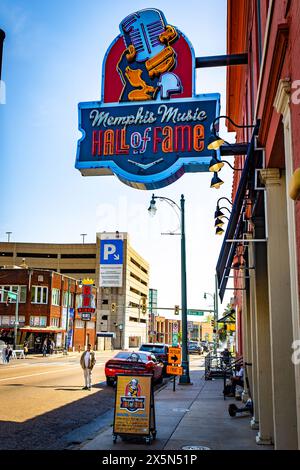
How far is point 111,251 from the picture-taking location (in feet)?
317

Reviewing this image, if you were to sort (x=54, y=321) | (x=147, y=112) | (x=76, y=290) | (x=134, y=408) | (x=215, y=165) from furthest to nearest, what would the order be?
(x=76, y=290) → (x=54, y=321) → (x=147, y=112) → (x=134, y=408) → (x=215, y=165)

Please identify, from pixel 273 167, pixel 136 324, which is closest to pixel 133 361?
pixel 273 167

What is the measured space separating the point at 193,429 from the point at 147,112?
657 cm

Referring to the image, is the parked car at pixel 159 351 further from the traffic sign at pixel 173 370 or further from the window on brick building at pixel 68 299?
the window on brick building at pixel 68 299

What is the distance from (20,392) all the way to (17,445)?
847 centimetres

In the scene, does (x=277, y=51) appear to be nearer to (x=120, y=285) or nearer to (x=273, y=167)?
(x=273, y=167)

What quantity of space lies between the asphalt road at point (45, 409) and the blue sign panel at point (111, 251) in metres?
73.2

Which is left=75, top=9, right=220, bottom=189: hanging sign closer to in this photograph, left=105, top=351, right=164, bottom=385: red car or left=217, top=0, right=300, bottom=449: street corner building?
left=217, top=0, right=300, bottom=449: street corner building

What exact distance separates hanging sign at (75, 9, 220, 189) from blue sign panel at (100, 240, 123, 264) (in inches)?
3376

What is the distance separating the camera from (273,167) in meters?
7.34

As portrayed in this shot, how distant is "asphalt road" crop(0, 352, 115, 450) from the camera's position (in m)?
9.81

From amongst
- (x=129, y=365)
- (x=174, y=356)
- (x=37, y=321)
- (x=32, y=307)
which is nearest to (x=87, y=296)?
(x=37, y=321)

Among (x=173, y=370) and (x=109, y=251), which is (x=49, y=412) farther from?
(x=109, y=251)

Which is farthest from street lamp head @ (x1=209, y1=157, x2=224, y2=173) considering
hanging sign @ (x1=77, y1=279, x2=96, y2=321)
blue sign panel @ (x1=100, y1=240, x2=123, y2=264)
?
blue sign panel @ (x1=100, y1=240, x2=123, y2=264)
